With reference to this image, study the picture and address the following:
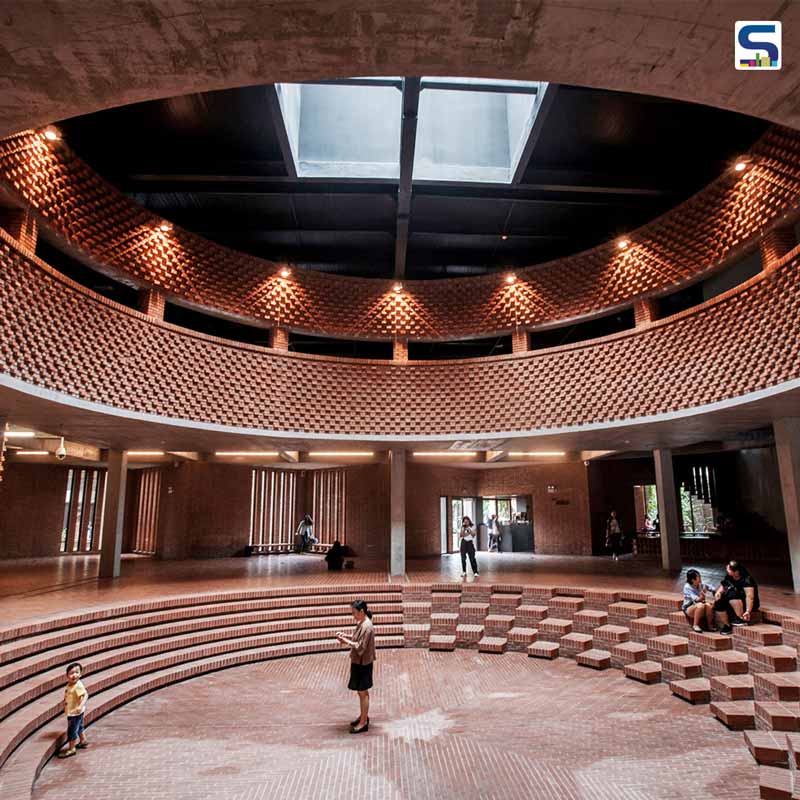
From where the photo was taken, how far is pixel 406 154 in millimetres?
8492

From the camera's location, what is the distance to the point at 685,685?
20.4 ft

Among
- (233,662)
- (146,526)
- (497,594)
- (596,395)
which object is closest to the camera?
(233,662)

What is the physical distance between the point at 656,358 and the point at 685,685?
18.9 feet

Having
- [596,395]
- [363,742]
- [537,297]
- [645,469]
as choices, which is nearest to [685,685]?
[363,742]

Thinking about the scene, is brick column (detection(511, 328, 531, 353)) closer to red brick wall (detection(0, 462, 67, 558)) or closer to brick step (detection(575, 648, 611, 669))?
brick step (detection(575, 648, 611, 669))

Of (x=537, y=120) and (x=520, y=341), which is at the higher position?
(x=537, y=120)

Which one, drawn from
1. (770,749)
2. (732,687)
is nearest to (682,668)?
(732,687)

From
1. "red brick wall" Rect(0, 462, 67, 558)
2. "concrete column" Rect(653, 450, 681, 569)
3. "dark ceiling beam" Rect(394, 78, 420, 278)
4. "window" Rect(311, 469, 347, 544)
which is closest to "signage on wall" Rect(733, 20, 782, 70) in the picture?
"dark ceiling beam" Rect(394, 78, 420, 278)

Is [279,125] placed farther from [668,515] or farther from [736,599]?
[668,515]

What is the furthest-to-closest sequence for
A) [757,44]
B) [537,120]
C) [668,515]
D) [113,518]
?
[668,515], [113,518], [537,120], [757,44]

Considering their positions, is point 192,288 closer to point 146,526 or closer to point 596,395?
point 596,395

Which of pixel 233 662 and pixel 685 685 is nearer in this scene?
pixel 685 685

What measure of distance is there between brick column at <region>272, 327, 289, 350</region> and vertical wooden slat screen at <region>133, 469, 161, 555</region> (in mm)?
7539

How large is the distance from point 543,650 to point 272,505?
11141mm
